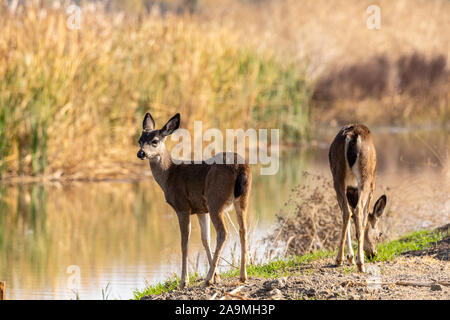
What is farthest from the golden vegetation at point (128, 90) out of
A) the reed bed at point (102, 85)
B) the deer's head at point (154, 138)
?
the deer's head at point (154, 138)

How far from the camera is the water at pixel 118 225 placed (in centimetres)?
1063

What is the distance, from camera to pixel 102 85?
66.4 ft

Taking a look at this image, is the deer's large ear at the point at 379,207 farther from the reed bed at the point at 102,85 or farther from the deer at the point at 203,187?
the reed bed at the point at 102,85

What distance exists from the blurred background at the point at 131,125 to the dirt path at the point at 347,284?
202 centimetres

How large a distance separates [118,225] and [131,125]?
22.2 ft

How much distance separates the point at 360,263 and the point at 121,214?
833cm

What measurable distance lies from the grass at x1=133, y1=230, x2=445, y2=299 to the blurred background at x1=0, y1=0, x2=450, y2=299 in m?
0.57

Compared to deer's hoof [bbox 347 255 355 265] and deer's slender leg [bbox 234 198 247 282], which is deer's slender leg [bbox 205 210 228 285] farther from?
deer's hoof [bbox 347 255 355 265]

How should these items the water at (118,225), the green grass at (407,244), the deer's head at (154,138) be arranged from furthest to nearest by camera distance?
the water at (118,225) → the green grass at (407,244) → the deer's head at (154,138)

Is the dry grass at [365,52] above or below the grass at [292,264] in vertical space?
above

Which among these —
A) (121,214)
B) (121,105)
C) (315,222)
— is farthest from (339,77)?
(315,222)

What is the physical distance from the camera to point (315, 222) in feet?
37.7

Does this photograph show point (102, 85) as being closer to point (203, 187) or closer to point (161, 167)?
point (161, 167)
